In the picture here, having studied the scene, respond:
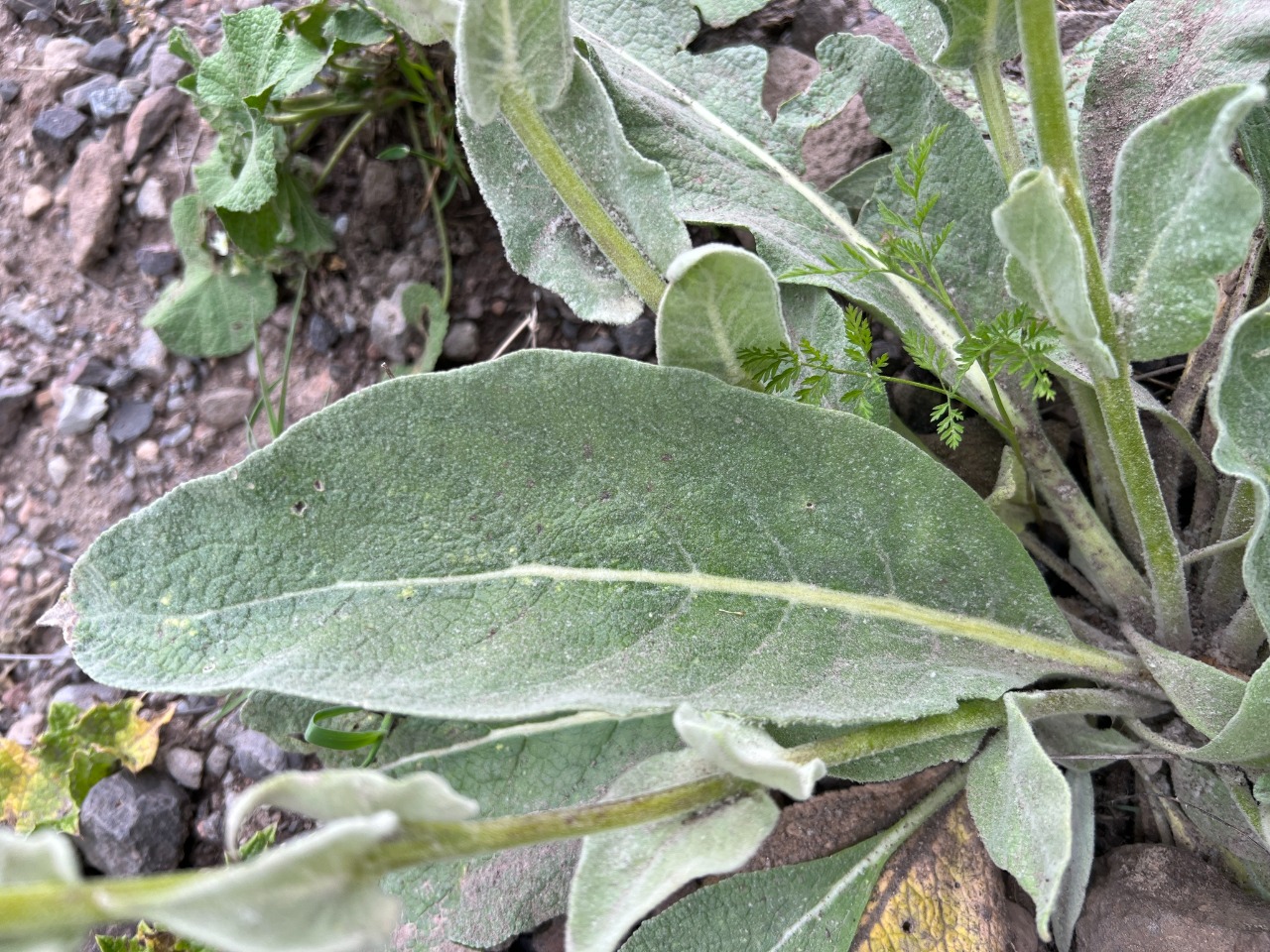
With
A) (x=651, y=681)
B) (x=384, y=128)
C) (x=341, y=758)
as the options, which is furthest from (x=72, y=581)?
(x=384, y=128)

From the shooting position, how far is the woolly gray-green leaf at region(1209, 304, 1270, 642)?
93 centimetres

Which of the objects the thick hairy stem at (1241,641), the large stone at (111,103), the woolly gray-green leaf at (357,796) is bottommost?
the thick hairy stem at (1241,641)

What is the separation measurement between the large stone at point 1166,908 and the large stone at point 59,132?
2.18 meters

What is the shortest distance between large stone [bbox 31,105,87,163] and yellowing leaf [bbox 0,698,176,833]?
3.64 ft

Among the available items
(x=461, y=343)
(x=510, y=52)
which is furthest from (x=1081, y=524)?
(x=461, y=343)

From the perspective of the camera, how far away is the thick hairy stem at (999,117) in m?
1.25

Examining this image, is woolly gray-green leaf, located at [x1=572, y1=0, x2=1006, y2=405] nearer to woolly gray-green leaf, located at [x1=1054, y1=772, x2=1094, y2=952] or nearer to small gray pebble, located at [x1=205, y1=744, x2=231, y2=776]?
woolly gray-green leaf, located at [x1=1054, y1=772, x2=1094, y2=952]

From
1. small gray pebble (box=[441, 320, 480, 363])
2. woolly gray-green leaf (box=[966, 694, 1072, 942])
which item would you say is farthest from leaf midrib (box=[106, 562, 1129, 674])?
small gray pebble (box=[441, 320, 480, 363])

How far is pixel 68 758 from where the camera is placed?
5.16 feet

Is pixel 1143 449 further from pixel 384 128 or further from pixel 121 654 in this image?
pixel 384 128

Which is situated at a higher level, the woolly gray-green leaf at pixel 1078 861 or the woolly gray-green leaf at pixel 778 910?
the woolly gray-green leaf at pixel 778 910

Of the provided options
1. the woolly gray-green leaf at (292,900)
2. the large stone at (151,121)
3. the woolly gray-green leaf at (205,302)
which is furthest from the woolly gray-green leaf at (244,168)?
the woolly gray-green leaf at (292,900)

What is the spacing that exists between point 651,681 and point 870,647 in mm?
266

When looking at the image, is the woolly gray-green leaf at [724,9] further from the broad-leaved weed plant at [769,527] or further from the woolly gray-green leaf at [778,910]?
the woolly gray-green leaf at [778,910]
